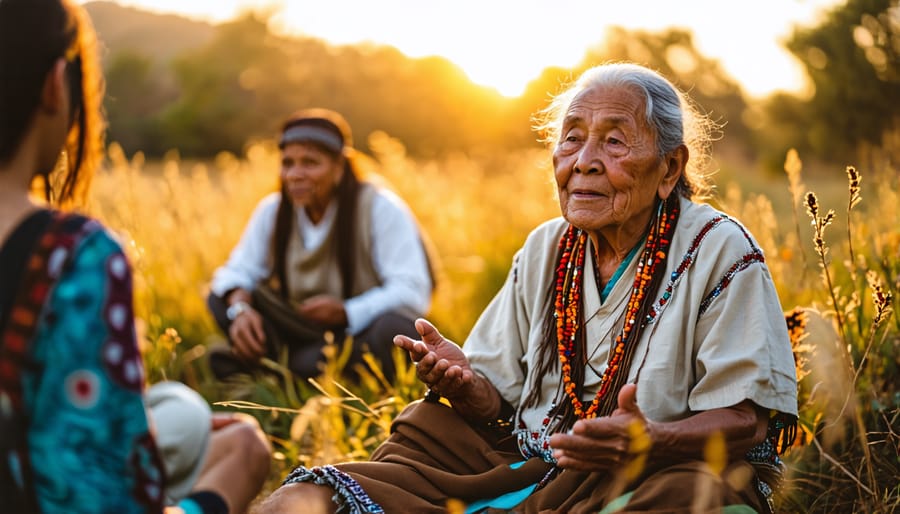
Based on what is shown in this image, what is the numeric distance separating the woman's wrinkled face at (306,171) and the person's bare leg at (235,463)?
308 cm

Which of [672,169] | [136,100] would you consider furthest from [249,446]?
[136,100]

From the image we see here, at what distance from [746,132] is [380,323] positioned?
Answer: 1412 inches

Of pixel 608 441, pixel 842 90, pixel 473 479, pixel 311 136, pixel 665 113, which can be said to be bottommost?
pixel 473 479

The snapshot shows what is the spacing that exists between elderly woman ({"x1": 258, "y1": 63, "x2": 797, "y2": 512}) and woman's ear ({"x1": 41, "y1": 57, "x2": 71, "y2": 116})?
1195mm

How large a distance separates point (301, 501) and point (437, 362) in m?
0.54

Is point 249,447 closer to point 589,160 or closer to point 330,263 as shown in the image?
point 589,160

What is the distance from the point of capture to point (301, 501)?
7.55 feet

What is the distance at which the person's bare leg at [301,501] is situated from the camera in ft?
7.49

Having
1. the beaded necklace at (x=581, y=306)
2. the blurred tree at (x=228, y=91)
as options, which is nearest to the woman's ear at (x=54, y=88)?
the beaded necklace at (x=581, y=306)

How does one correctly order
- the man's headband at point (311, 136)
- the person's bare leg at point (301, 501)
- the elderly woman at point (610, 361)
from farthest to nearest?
the man's headband at point (311, 136)
the person's bare leg at point (301, 501)
the elderly woman at point (610, 361)

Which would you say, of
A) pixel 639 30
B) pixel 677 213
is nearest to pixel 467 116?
pixel 639 30

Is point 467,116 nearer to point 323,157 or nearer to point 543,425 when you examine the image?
point 323,157

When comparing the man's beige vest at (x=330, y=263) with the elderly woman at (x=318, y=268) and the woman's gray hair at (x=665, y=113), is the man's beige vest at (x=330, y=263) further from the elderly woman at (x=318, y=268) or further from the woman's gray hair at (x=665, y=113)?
the woman's gray hair at (x=665, y=113)

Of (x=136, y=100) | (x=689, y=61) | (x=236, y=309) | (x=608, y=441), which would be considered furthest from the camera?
(x=689, y=61)
